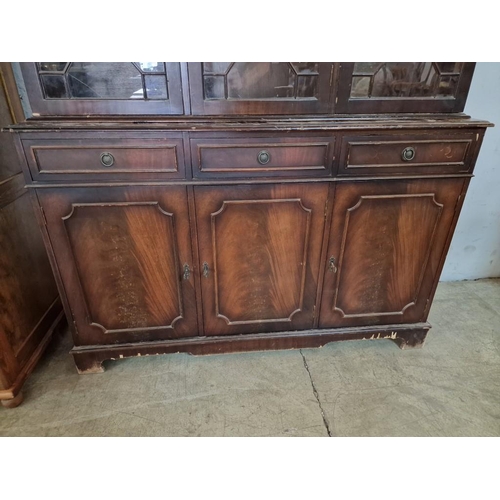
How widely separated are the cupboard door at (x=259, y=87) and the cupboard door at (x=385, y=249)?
1.05 ft

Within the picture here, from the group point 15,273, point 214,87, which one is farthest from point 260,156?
point 15,273

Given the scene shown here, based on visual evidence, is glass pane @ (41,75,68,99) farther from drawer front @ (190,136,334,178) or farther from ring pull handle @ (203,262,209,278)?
ring pull handle @ (203,262,209,278)

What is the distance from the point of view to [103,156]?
1.09 m

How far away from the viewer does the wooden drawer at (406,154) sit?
1.17 meters

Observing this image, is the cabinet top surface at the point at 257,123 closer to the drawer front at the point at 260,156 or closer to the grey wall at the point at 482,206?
the drawer front at the point at 260,156

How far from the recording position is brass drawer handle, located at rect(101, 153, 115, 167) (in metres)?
1.09

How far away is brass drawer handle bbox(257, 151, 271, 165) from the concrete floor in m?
0.85

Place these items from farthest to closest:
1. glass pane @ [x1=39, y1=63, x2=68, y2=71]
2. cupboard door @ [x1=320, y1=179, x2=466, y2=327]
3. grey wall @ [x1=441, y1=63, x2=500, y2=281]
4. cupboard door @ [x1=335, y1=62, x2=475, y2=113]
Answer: grey wall @ [x1=441, y1=63, x2=500, y2=281] < cupboard door @ [x1=320, y1=179, x2=466, y2=327] < cupboard door @ [x1=335, y1=62, x2=475, y2=113] < glass pane @ [x1=39, y1=63, x2=68, y2=71]

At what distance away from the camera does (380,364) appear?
1.52m

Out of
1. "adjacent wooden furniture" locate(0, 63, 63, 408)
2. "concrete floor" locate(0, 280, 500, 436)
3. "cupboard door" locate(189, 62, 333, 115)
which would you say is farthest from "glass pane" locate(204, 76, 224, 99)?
"concrete floor" locate(0, 280, 500, 436)

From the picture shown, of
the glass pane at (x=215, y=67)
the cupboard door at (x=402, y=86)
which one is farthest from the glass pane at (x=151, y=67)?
the cupboard door at (x=402, y=86)

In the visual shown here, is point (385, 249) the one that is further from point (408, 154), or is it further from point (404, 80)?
point (404, 80)

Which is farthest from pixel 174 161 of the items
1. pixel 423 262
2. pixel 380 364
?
pixel 380 364

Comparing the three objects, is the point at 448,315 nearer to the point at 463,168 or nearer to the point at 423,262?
the point at 423,262
